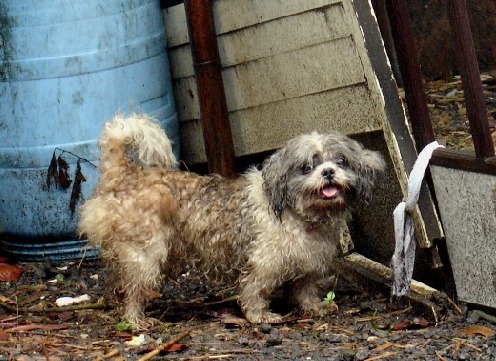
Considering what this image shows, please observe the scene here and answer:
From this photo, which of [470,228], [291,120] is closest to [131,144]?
[291,120]

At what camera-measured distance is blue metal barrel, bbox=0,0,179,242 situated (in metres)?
5.91

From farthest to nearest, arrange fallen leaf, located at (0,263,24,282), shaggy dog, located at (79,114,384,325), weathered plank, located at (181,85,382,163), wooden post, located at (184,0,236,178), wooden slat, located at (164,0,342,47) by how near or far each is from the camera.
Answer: fallen leaf, located at (0,263,24,282) < wooden post, located at (184,0,236,178) < wooden slat, located at (164,0,342,47) < weathered plank, located at (181,85,382,163) < shaggy dog, located at (79,114,384,325)

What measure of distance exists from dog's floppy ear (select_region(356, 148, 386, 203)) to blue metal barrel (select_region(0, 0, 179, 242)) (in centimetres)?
162

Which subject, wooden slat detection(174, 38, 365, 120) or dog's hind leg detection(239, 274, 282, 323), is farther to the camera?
wooden slat detection(174, 38, 365, 120)

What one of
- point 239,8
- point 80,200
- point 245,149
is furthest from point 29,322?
point 239,8

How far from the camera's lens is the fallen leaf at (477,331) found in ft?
14.9

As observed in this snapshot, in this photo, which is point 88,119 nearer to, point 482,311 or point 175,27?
point 175,27

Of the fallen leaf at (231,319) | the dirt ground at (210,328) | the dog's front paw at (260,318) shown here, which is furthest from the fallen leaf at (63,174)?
the dog's front paw at (260,318)

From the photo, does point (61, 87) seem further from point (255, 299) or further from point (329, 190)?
point (329, 190)

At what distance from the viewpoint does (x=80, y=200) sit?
6.19 meters

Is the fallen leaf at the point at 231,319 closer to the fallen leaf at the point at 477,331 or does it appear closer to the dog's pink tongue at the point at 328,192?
the dog's pink tongue at the point at 328,192

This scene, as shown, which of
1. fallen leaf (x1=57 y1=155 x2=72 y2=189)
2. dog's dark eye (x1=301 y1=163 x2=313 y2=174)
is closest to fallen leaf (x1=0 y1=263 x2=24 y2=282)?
fallen leaf (x1=57 y1=155 x2=72 y2=189)

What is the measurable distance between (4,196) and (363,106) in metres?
2.33

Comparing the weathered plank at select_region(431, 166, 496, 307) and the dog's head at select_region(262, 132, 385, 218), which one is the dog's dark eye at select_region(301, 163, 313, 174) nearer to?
the dog's head at select_region(262, 132, 385, 218)
